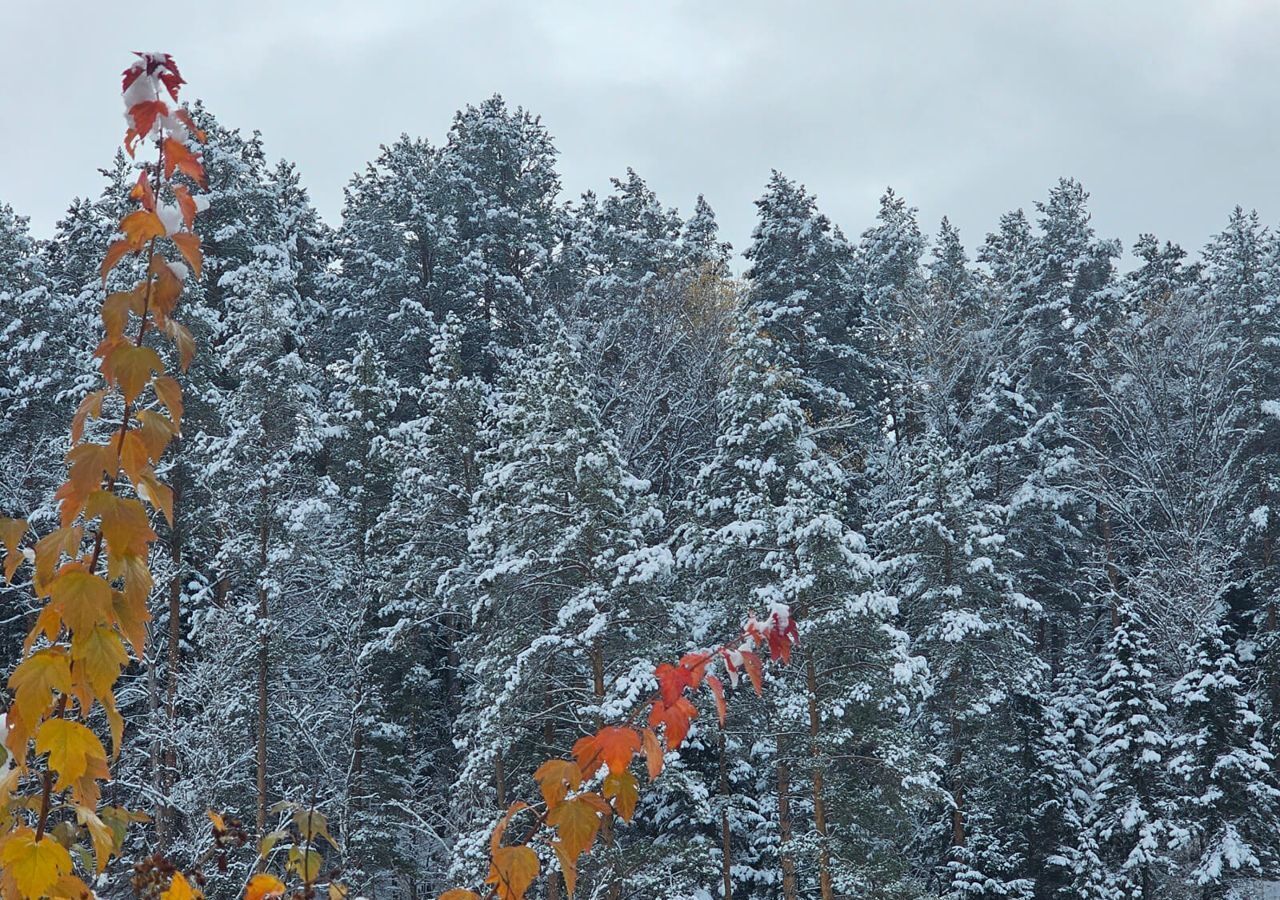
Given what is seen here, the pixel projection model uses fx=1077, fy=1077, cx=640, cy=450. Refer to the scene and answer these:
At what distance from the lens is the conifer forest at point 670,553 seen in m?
16.2

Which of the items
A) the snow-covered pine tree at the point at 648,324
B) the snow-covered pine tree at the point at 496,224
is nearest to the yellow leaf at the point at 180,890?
the snow-covered pine tree at the point at 648,324

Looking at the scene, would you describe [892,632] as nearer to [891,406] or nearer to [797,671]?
[797,671]

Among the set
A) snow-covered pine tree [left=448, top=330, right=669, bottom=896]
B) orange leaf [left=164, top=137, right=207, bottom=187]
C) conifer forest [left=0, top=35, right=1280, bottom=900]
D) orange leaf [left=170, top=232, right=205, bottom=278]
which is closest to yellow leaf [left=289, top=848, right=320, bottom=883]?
orange leaf [left=170, top=232, right=205, bottom=278]

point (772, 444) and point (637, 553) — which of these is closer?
point (637, 553)

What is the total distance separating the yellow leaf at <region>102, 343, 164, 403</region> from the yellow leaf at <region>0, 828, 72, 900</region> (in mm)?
635

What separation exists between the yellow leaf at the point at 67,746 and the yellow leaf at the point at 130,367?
47cm

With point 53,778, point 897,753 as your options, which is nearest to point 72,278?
point 897,753

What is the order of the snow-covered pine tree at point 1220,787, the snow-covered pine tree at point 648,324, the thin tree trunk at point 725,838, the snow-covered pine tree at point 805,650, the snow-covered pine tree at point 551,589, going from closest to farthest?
the snow-covered pine tree at point 551,589 < the snow-covered pine tree at point 805,650 < the thin tree trunk at point 725,838 < the snow-covered pine tree at point 1220,787 < the snow-covered pine tree at point 648,324

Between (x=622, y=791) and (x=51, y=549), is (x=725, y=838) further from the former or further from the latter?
(x=51, y=549)

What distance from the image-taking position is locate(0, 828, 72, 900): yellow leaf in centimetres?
148

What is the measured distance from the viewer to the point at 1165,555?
2636 cm

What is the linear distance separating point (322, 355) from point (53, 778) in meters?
29.3

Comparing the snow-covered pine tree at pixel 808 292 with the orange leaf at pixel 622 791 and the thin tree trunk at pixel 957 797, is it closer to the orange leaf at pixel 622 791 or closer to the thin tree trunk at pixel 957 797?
the thin tree trunk at pixel 957 797

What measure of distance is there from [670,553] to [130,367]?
14244 millimetres
